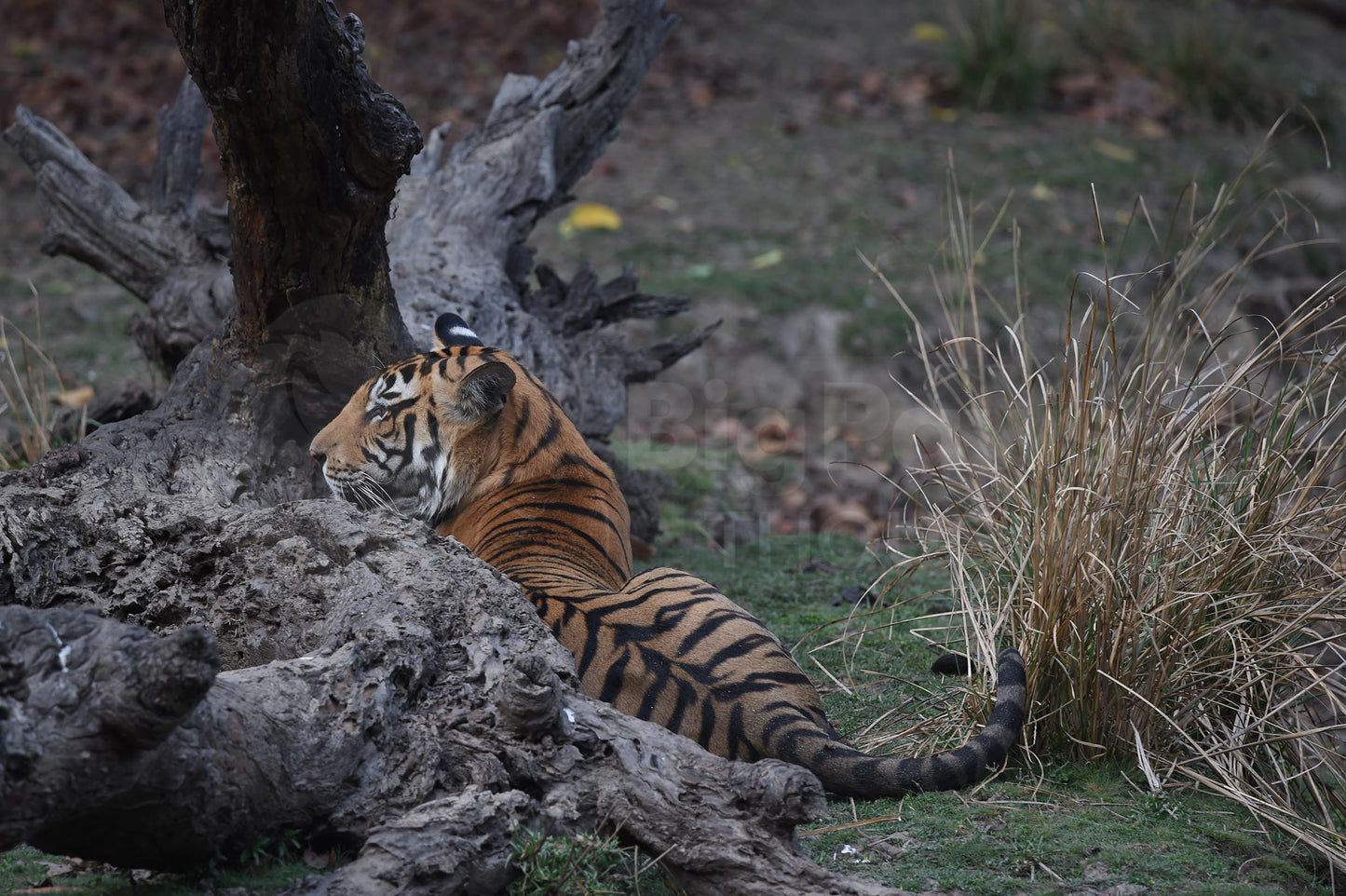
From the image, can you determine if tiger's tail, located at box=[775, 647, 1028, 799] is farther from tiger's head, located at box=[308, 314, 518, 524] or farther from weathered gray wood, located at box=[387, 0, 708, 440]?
weathered gray wood, located at box=[387, 0, 708, 440]

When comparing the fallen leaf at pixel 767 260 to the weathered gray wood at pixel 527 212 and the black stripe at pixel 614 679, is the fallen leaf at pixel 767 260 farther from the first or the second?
the black stripe at pixel 614 679

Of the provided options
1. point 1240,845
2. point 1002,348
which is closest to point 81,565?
point 1240,845

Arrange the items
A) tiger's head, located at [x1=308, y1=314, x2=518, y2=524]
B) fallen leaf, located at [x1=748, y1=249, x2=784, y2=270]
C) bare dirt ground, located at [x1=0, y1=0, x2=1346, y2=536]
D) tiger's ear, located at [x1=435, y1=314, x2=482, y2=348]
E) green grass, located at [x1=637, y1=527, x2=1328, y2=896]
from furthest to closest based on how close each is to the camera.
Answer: fallen leaf, located at [x1=748, y1=249, x2=784, y2=270] < bare dirt ground, located at [x1=0, y1=0, x2=1346, y2=536] < tiger's ear, located at [x1=435, y1=314, x2=482, y2=348] < tiger's head, located at [x1=308, y1=314, x2=518, y2=524] < green grass, located at [x1=637, y1=527, x2=1328, y2=896]

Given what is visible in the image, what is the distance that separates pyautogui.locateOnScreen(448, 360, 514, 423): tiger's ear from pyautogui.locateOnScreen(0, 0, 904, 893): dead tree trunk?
1.30 ft

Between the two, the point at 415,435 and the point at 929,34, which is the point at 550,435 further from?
the point at 929,34

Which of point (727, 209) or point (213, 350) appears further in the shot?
point (727, 209)

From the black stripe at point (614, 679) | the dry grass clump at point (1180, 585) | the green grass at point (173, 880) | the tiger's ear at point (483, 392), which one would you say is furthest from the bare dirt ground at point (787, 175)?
the green grass at point (173, 880)

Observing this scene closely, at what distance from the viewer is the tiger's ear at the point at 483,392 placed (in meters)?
3.87

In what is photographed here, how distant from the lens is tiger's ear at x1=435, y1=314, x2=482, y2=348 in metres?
4.34

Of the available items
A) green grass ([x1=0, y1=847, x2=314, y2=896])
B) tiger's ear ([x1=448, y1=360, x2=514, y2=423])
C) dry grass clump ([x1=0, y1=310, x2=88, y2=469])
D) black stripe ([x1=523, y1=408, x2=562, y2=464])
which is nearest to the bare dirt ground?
dry grass clump ([x1=0, y1=310, x2=88, y2=469])

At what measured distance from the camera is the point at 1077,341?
3.33 meters

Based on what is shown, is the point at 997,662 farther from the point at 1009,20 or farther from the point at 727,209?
the point at 1009,20

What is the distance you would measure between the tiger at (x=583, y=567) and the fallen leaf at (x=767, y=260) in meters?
4.86

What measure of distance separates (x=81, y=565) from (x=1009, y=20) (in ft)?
30.8
